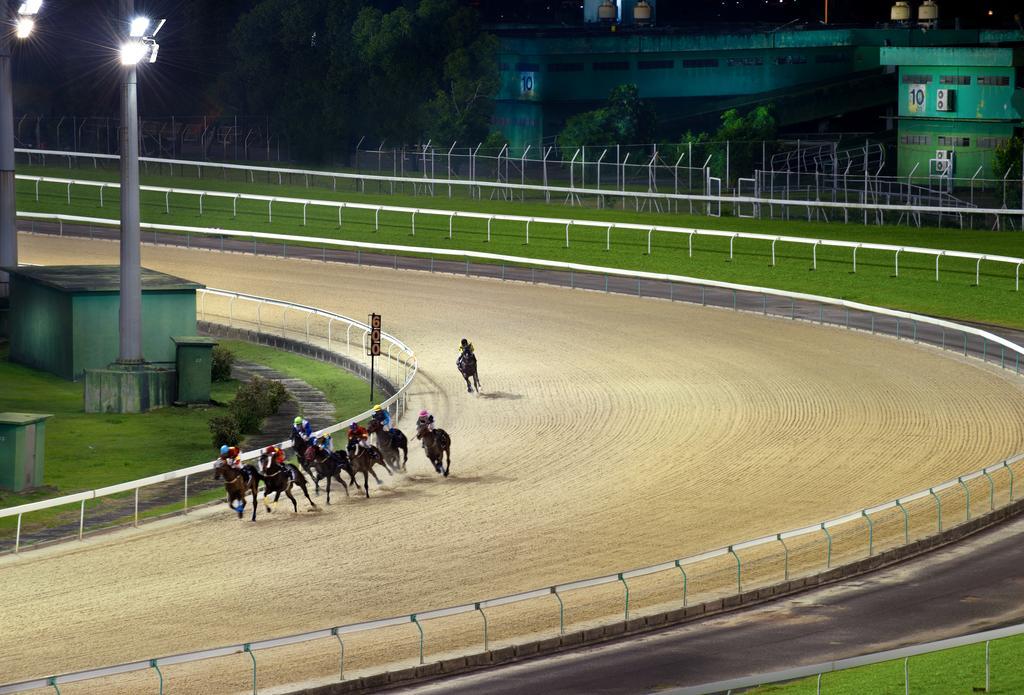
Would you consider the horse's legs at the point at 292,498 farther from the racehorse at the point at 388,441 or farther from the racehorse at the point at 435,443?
the racehorse at the point at 435,443

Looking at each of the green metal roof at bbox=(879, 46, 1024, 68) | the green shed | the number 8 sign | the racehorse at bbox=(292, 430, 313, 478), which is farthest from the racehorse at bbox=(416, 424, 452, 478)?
the number 8 sign

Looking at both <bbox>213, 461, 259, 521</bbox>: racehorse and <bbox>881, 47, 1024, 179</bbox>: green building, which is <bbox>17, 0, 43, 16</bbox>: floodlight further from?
<bbox>881, 47, 1024, 179</bbox>: green building

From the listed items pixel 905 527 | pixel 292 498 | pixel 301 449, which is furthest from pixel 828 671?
pixel 301 449

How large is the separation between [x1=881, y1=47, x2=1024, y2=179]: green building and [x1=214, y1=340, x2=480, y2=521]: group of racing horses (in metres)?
38.3

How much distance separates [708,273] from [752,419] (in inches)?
645

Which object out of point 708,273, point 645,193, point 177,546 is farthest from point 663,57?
point 177,546

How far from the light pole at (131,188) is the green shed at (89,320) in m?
1.83

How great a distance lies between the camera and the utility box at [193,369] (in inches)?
1105

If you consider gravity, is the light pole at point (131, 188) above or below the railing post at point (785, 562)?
above

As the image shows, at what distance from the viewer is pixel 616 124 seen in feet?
194

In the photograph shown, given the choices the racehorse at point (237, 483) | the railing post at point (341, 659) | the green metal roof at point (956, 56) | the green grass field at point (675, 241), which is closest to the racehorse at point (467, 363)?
the racehorse at point (237, 483)

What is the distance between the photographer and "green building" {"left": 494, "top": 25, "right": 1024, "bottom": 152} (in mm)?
65125

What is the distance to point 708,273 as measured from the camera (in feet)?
134

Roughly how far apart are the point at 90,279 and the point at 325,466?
13.9 m
